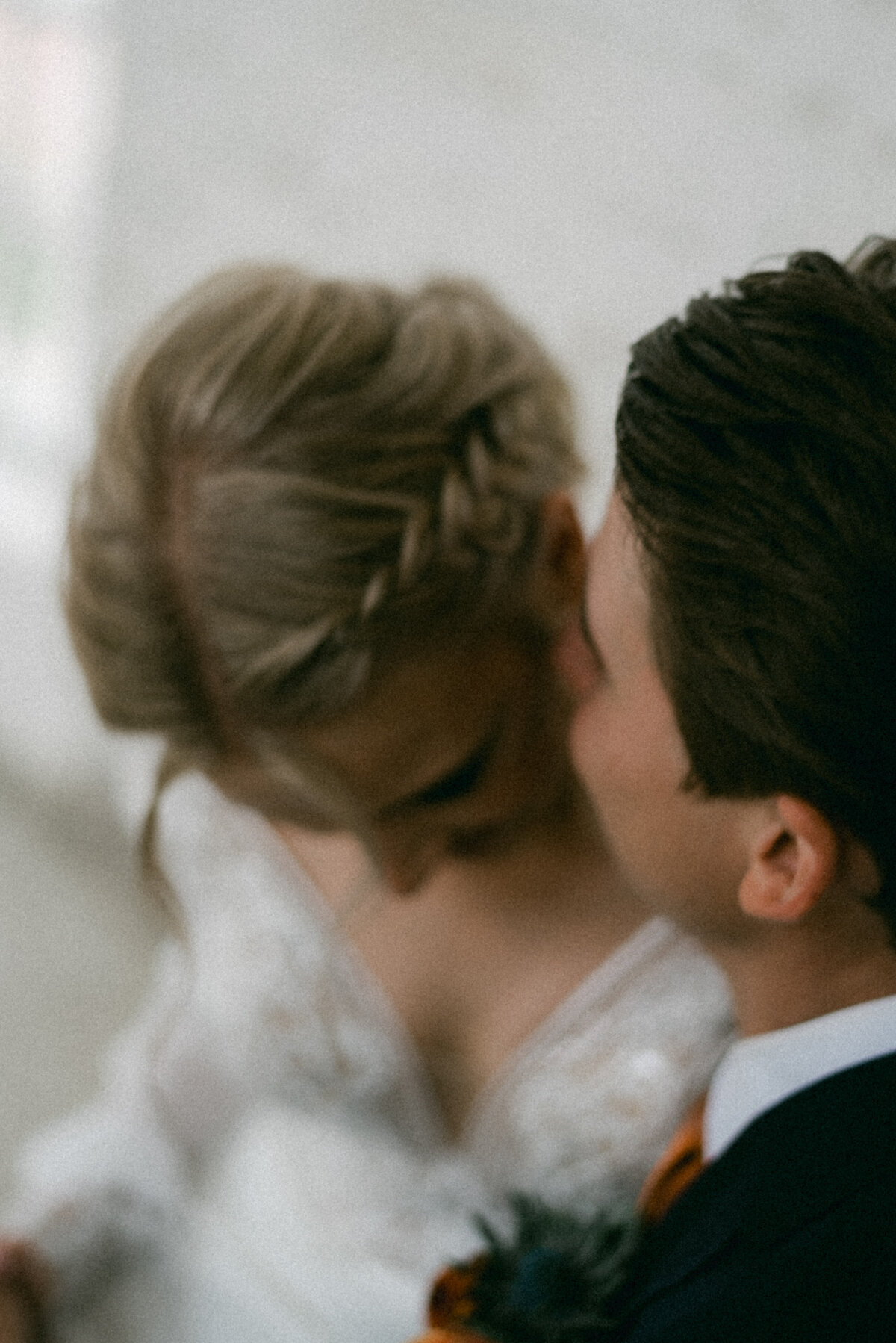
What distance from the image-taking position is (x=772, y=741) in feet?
1.74

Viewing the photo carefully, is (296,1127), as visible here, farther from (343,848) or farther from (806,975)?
(806,975)

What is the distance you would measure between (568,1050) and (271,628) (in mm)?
485

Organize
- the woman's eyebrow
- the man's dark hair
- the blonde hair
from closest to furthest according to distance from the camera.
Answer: the man's dark hair < the blonde hair < the woman's eyebrow

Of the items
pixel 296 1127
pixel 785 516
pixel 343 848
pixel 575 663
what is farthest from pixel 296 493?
pixel 296 1127

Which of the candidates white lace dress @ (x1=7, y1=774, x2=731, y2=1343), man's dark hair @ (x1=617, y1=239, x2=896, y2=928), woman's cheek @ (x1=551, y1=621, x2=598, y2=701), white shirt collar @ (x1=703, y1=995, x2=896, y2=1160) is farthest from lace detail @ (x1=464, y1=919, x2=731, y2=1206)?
man's dark hair @ (x1=617, y1=239, x2=896, y2=928)

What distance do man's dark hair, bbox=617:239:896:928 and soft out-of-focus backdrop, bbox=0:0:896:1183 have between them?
507mm

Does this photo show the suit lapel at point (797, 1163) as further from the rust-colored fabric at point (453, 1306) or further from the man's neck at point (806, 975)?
the rust-colored fabric at point (453, 1306)

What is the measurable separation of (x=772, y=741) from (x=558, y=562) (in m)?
0.32

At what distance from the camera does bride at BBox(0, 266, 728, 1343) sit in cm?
73

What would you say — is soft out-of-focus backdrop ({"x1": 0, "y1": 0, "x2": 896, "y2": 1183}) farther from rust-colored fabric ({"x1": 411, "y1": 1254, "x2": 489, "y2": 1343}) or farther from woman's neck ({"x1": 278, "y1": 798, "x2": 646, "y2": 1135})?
rust-colored fabric ({"x1": 411, "y1": 1254, "x2": 489, "y2": 1343})

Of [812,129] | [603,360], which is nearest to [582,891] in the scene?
[603,360]

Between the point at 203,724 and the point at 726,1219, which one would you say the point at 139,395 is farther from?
the point at 726,1219

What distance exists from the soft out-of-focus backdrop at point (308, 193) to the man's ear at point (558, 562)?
11.7 inches

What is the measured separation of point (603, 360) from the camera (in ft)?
3.76
